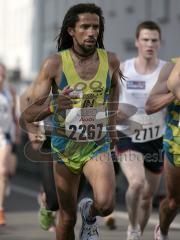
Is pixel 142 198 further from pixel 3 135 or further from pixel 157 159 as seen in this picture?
pixel 3 135

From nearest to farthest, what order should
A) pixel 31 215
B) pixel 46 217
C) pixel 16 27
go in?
pixel 46 217 < pixel 31 215 < pixel 16 27

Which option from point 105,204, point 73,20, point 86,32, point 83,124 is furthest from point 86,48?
point 105,204

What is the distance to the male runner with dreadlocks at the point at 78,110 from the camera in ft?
25.9

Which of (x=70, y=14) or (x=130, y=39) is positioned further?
(x=130, y=39)

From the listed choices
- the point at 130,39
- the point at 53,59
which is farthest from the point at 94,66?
the point at 130,39

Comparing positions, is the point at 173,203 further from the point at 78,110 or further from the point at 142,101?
the point at 142,101

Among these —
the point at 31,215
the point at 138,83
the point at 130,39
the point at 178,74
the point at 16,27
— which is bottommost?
the point at 16,27

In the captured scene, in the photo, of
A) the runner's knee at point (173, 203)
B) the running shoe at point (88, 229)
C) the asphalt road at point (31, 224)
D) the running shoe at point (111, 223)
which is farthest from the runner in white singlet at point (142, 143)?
the running shoe at point (88, 229)

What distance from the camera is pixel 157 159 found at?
1035 centimetres

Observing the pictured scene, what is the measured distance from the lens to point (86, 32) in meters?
8.00

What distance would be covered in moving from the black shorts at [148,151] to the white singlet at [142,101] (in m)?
0.05

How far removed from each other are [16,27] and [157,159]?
3745cm

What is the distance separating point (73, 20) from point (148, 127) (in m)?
2.47

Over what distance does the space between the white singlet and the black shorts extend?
50mm
